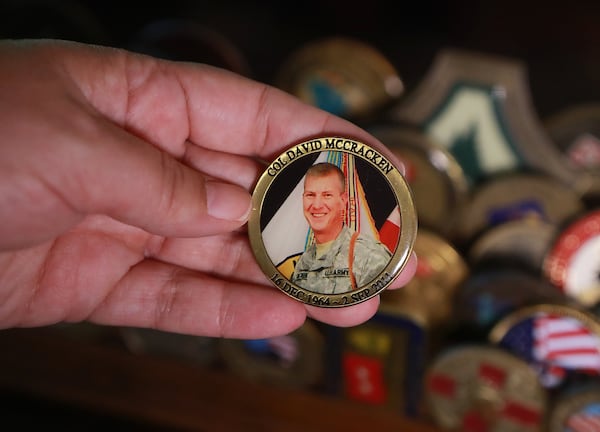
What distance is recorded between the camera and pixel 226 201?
91 centimetres

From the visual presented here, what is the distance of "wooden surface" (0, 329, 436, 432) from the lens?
4.83 ft

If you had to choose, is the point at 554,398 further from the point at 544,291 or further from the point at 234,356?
the point at 234,356

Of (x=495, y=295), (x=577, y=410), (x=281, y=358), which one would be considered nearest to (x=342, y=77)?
(x=495, y=295)

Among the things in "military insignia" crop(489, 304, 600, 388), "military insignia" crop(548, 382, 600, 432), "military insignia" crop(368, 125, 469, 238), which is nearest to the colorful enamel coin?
"military insignia" crop(368, 125, 469, 238)

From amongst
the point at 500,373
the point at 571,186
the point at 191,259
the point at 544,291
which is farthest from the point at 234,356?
the point at 571,186

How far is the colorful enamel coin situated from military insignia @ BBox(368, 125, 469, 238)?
27cm

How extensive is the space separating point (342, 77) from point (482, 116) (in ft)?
0.96

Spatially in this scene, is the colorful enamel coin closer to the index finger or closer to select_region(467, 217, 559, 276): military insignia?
the index finger

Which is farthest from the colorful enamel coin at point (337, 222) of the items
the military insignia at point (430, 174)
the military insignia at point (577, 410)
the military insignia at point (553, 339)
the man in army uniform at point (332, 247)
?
the military insignia at point (577, 410)

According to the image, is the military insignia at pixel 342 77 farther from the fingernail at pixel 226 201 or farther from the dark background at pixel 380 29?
the fingernail at pixel 226 201

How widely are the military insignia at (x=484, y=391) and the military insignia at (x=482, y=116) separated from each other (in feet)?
1.16

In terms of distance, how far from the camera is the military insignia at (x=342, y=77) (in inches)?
50.0

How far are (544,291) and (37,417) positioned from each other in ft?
4.61

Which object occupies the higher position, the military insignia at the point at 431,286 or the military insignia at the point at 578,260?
the military insignia at the point at 578,260
